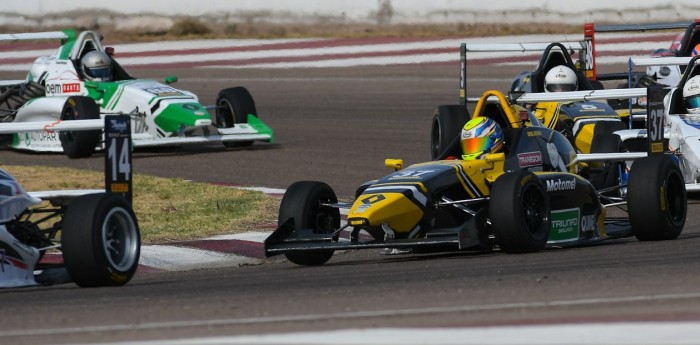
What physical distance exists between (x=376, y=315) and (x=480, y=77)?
63.9 feet

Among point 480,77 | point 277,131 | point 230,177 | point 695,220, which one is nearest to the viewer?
point 695,220

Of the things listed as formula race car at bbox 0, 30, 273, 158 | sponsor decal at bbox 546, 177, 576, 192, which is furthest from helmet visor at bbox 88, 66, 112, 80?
sponsor decal at bbox 546, 177, 576, 192

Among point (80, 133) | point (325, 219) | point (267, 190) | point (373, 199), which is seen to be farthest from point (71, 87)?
point (373, 199)

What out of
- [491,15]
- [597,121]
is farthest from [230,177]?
[491,15]

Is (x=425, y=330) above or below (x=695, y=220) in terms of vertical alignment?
above

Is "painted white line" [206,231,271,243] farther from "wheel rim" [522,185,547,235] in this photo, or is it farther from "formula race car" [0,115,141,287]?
"formula race car" [0,115,141,287]

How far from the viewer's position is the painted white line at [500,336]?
626 cm

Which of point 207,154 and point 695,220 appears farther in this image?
point 207,154

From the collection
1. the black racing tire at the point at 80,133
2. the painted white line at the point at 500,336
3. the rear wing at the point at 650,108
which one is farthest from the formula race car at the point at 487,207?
the black racing tire at the point at 80,133

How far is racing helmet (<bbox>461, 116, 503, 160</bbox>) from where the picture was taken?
36.7 ft

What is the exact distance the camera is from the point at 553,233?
10.7m

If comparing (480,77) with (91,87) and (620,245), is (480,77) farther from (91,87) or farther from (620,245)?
(620,245)

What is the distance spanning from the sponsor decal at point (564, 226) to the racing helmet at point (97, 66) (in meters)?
10.0

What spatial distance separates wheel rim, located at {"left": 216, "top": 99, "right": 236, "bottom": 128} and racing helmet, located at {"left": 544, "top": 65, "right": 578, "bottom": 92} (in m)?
5.08
